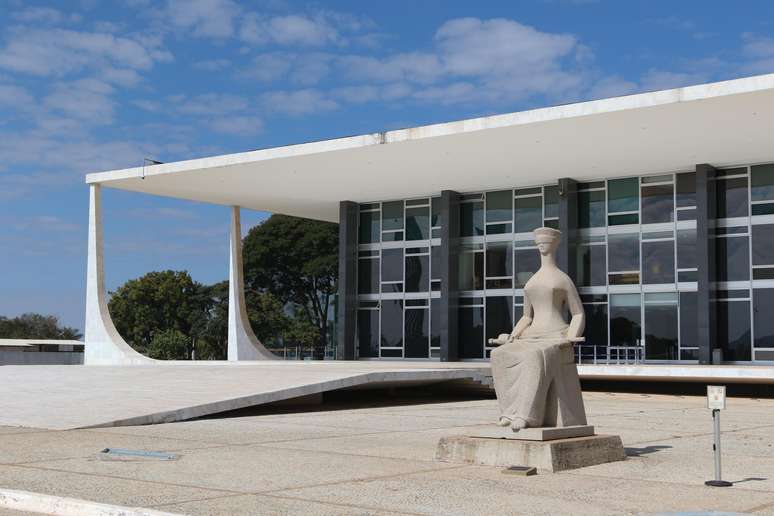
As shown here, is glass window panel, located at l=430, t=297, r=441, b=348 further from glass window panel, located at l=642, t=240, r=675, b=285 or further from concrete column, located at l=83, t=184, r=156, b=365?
concrete column, located at l=83, t=184, r=156, b=365

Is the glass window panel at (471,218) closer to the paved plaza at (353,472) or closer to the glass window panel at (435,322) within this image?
the glass window panel at (435,322)

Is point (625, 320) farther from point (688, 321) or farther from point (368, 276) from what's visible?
point (368, 276)

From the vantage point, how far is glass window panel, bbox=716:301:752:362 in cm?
2719

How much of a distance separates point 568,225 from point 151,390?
1554 centimetres

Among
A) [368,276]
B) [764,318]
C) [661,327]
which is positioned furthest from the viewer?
[368,276]

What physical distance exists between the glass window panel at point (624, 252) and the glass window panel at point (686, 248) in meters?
1.29

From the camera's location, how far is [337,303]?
118 ft

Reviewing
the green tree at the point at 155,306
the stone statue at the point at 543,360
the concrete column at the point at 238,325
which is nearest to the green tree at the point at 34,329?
the green tree at the point at 155,306

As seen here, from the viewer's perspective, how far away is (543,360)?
401 inches

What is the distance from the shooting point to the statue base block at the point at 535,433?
9.84 meters

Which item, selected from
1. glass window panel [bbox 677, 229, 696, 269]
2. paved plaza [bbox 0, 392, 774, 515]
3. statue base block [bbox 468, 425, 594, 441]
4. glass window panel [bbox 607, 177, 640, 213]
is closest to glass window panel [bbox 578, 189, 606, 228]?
glass window panel [bbox 607, 177, 640, 213]

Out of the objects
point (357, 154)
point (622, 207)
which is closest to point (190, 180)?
point (357, 154)

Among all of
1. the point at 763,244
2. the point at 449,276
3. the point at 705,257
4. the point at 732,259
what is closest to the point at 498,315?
the point at 449,276

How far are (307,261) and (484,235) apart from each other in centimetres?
2617
